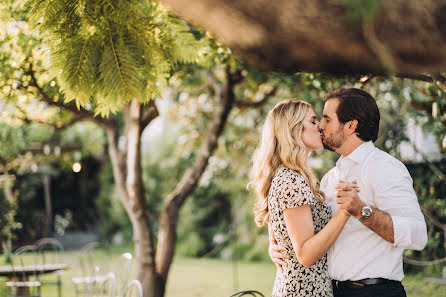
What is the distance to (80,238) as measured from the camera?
704 inches

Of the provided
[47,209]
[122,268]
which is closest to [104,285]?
[122,268]

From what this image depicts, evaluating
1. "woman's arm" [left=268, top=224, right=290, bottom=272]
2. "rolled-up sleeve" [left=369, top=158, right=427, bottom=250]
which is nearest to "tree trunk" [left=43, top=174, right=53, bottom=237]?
"woman's arm" [left=268, top=224, right=290, bottom=272]

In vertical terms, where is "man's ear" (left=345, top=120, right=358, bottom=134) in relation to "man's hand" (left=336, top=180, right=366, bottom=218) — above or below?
above

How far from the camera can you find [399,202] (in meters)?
2.41

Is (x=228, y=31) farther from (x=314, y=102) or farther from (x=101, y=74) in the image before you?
(x=314, y=102)

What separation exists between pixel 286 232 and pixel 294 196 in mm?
227

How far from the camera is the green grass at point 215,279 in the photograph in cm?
863

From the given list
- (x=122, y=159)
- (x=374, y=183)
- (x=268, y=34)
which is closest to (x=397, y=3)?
(x=268, y=34)

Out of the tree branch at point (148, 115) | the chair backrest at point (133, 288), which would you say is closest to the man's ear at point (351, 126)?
the chair backrest at point (133, 288)

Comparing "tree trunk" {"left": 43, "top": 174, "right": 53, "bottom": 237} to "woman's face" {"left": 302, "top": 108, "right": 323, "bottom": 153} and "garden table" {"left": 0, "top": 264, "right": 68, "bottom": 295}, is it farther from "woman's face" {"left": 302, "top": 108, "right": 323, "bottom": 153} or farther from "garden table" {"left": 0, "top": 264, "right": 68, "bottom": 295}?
"woman's face" {"left": 302, "top": 108, "right": 323, "bottom": 153}

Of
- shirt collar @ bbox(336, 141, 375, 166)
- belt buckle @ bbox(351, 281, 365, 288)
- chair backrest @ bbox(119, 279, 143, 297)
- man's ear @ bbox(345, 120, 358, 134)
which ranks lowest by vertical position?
chair backrest @ bbox(119, 279, 143, 297)

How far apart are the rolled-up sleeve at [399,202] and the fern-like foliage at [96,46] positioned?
1.22m

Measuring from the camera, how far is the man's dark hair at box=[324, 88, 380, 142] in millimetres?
2680

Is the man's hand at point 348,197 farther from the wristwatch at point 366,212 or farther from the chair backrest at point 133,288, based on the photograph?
the chair backrest at point 133,288
